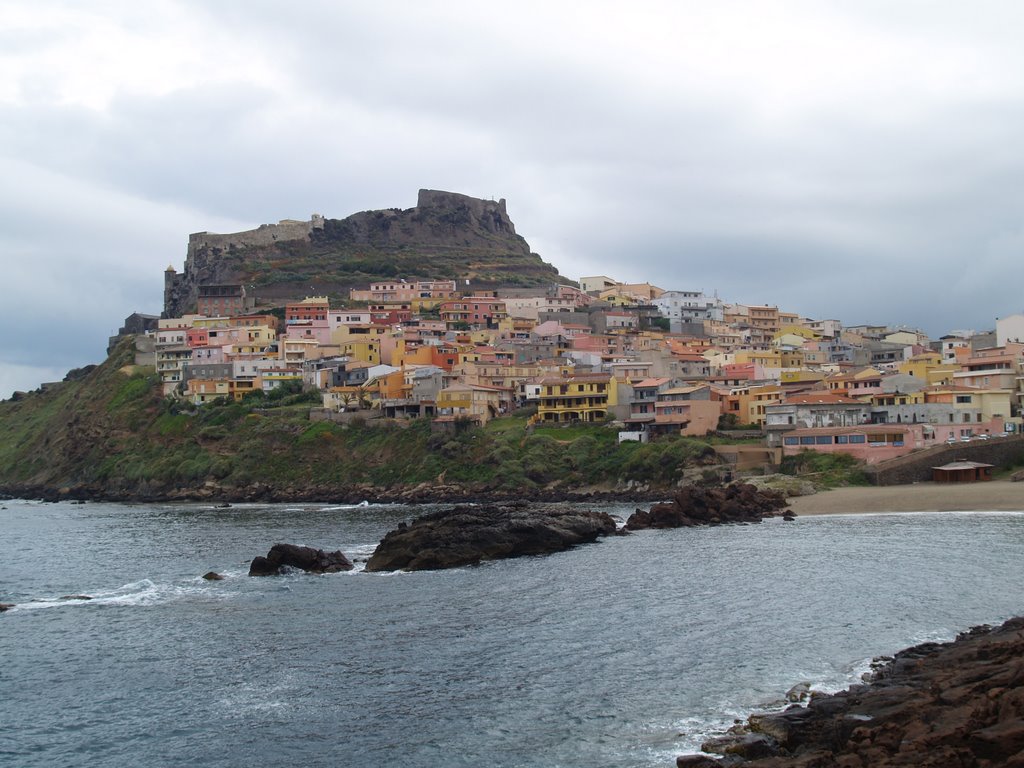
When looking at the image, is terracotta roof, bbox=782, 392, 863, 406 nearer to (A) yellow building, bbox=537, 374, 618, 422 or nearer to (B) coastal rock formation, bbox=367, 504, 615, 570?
(A) yellow building, bbox=537, 374, 618, 422

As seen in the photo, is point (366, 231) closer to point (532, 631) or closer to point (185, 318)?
point (185, 318)

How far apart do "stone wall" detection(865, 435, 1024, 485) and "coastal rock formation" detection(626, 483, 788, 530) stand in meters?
7.36

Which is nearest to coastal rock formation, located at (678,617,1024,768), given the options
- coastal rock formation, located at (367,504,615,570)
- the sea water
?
the sea water

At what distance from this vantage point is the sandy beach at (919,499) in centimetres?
5197

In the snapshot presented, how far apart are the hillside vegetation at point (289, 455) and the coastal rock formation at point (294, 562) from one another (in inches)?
1091

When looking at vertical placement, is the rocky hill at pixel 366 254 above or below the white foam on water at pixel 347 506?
above

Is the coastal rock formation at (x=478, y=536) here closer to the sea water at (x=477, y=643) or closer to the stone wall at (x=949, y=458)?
the sea water at (x=477, y=643)

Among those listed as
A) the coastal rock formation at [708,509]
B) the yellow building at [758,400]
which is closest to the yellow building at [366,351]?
the yellow building at [758,400]

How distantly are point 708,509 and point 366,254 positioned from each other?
340ft

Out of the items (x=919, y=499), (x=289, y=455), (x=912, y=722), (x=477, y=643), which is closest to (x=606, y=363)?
(x=289, y=455)

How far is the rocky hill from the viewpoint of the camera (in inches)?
5408

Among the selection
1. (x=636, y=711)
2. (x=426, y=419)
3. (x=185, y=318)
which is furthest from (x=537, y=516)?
Result: (x=185, y=318)

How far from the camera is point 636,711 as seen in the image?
72.4 ft

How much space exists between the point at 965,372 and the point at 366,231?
102 meters
